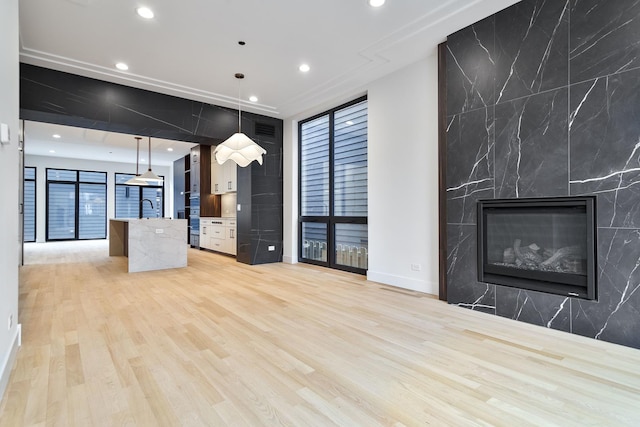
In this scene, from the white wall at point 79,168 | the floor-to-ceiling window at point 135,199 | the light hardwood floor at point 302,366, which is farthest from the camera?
the floor-to-ceiling window at point 135,199

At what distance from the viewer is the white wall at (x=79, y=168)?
33.1ft

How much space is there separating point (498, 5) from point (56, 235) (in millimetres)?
13077

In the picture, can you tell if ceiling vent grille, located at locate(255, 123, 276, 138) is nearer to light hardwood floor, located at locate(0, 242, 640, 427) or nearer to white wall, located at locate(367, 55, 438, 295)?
white wall, located at locate(367, 55, 438, 295)

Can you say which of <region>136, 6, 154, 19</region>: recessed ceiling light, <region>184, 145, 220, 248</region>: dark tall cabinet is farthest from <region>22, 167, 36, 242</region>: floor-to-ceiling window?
<region>136, 6, 154, 19</region>: recessed ceiling light

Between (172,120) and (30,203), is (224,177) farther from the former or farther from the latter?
(30,203)

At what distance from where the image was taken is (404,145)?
409 cm

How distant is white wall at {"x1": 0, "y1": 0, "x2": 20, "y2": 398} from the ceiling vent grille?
401cm

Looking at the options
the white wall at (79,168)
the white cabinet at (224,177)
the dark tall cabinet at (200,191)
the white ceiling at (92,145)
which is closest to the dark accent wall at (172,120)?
the white cabinet at (224,177)

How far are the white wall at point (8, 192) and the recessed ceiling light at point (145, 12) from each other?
3.42 ft

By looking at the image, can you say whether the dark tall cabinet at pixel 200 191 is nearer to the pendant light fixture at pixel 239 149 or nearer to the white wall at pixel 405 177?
the pendant light fixture at pixel 239 149

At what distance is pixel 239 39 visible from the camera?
3508 millimetres

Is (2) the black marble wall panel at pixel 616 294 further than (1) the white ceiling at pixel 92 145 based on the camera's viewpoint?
No

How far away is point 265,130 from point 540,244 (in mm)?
4881

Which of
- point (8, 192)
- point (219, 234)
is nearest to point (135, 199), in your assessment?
point (219, 234)
